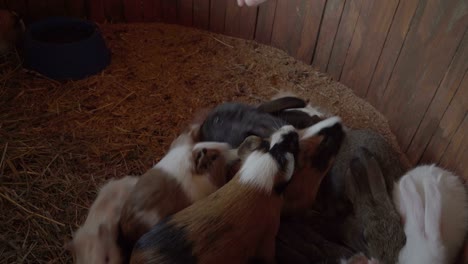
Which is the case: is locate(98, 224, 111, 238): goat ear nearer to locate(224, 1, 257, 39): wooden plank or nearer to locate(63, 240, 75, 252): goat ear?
locate(63, 240, 75, 252): goat ear

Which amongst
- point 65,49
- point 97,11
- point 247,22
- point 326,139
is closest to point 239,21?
point 247,22

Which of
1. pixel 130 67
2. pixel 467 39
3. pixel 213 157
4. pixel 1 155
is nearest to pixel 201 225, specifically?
pixel 213 157

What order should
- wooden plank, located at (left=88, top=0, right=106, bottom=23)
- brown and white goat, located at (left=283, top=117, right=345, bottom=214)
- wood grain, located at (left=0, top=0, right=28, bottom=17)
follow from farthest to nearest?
wooden plank, located at (left=88, top=0, right=106, bottom=23), wood grain, located at (left=0, top=0, right=28, bottom=17), brown and white goat, located at (left=283, top=117, right=345, bottom=214)

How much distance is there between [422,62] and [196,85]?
61.3 inches

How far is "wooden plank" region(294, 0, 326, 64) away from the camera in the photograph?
128 inches

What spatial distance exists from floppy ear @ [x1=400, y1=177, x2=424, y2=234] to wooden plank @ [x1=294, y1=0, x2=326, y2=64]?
4.71 ft

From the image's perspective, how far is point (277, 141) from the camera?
2102 millimetres

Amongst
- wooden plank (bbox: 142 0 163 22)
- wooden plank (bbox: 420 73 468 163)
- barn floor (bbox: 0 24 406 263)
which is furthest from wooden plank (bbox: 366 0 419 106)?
wooden plank (bbox: 142 0 163 22)

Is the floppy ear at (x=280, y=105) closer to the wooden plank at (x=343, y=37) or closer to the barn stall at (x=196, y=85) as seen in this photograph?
the barn stall at (x=196, y=85)

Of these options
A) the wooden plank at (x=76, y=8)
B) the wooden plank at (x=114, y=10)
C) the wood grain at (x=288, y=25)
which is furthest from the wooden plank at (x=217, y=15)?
the wooden plank at (x=76, y=8)

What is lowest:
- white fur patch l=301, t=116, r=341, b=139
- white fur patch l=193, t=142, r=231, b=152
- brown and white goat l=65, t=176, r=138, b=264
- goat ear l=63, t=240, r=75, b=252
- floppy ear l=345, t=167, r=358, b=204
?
goat ear l=63, t=240, r=75, b=252

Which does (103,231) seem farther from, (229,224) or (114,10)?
(114,10)

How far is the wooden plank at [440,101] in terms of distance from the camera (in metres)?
2.38

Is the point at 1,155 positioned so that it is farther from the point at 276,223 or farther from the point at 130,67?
the point at 276,223
